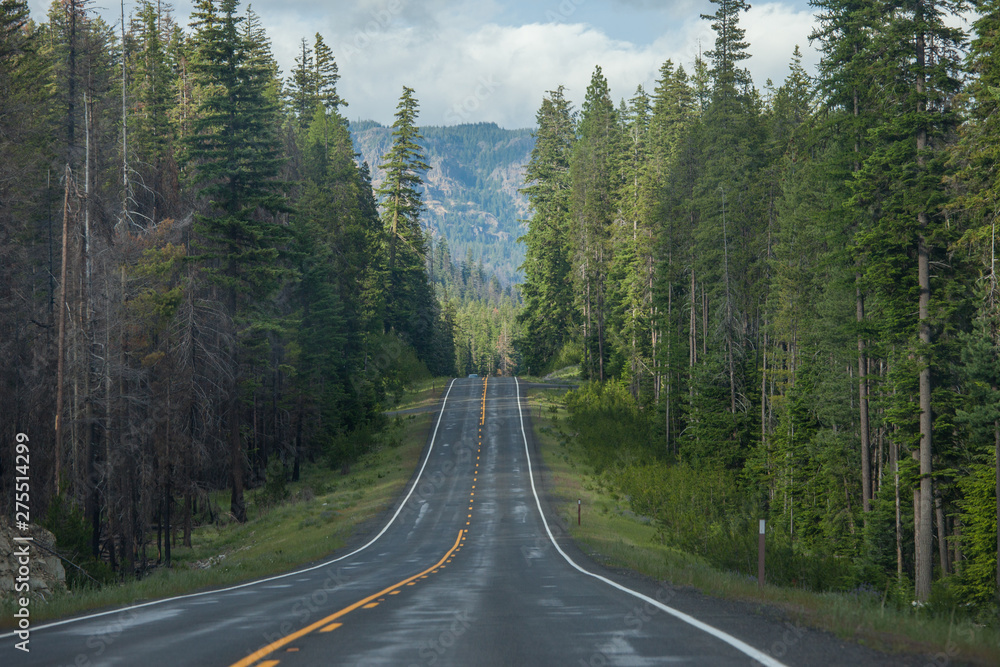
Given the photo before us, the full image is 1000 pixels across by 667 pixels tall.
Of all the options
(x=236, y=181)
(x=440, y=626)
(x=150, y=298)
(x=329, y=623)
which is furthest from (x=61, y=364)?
(x=440, y=626)

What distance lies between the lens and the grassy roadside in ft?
25.2

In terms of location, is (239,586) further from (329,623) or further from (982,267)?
(982,267)

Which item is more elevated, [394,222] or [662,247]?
[394,222]

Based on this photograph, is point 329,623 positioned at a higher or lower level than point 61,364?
lower

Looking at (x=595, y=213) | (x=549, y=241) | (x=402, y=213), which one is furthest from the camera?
(x=549, y=241)

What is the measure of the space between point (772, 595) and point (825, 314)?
22178 millimetres

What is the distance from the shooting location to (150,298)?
104ft

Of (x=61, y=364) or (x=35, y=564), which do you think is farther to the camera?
(x=61, y=364)

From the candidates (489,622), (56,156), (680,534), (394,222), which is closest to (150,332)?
(56,156)

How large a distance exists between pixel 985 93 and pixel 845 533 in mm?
20238

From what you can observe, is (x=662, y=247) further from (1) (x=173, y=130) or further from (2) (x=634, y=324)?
(1) (x=173, y=130)

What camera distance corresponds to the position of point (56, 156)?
37.9 m

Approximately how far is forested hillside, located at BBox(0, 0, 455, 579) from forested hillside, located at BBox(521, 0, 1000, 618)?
21205mm

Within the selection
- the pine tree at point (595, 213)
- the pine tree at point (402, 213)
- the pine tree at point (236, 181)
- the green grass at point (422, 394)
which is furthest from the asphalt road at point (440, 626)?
the pine tree at point (402, 213)
